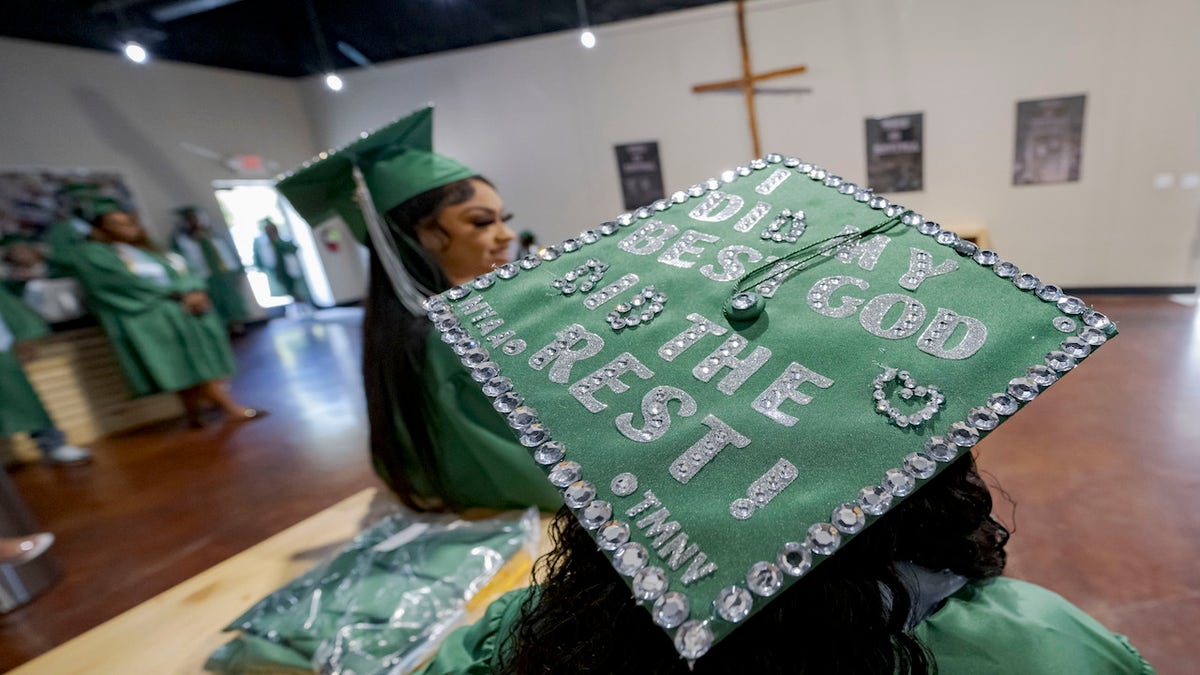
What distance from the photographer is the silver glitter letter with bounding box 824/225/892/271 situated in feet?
1.81

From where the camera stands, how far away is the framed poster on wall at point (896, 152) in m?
3.32

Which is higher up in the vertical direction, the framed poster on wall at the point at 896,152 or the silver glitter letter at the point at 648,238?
the silver glitter letter at the point at 648,238

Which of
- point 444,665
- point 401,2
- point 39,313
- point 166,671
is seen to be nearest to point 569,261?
point 444,665

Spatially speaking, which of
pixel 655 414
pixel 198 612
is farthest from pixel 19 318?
pixel 655 414

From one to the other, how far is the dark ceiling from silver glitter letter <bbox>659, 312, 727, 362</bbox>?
12.0 feet

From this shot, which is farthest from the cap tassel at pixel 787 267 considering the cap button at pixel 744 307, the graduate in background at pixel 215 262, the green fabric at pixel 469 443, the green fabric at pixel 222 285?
the green fabric at pixel 222 285

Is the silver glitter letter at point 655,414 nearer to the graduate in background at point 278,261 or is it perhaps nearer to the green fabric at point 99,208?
the green fabric at point 99,208

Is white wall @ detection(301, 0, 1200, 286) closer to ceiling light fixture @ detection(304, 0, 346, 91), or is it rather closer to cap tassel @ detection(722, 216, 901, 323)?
ceiling light fixture @ detection(304, 0, 346, 91)

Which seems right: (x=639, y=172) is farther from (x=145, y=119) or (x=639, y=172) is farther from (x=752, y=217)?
(x=145, y=119)

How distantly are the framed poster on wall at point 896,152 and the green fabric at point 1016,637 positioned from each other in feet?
11.2

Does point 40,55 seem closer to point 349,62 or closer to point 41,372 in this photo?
point 349,62

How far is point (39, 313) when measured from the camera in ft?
9.84

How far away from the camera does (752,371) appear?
0.50 m

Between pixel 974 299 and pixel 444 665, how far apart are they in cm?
76
